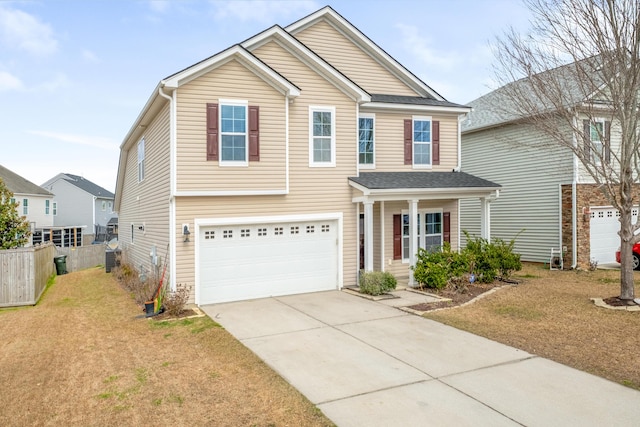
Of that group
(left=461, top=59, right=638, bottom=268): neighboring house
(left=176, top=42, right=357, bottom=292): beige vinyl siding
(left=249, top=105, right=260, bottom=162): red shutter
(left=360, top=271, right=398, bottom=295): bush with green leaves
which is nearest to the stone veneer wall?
(left=461, top=59, right=638, bottom=268): neighboring house

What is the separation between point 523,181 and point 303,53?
1100 cm

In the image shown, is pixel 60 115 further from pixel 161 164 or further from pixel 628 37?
pixel 628 37

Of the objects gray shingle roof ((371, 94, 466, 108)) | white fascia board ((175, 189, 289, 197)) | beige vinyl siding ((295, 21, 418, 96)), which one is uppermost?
beige vinyl siding ((295, 21, 418, 96))

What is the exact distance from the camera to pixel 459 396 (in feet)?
18.1

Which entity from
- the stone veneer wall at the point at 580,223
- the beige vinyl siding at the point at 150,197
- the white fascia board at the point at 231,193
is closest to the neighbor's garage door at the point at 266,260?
the white fascia board at the point at 231,193

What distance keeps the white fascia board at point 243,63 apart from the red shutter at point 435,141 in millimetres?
5707

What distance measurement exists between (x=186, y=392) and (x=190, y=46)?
650 inches

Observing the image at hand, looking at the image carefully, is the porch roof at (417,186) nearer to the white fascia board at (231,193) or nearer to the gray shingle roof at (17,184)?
the white fascia board at (231,193)

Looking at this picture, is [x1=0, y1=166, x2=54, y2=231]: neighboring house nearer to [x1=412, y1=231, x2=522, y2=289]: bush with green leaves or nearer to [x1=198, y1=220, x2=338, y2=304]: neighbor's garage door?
[x1=198, y1=220, x2=338, y2=304]: neighbor's garage door

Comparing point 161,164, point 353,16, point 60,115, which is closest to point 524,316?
point 161,164

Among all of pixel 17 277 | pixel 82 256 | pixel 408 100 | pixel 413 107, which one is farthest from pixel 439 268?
pixel 82 256

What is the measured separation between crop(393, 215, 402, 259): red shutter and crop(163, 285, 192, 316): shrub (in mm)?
6996

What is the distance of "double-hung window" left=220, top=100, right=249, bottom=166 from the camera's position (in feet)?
36.9

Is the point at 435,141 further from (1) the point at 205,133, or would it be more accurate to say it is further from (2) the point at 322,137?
(1) the point at 205,133
